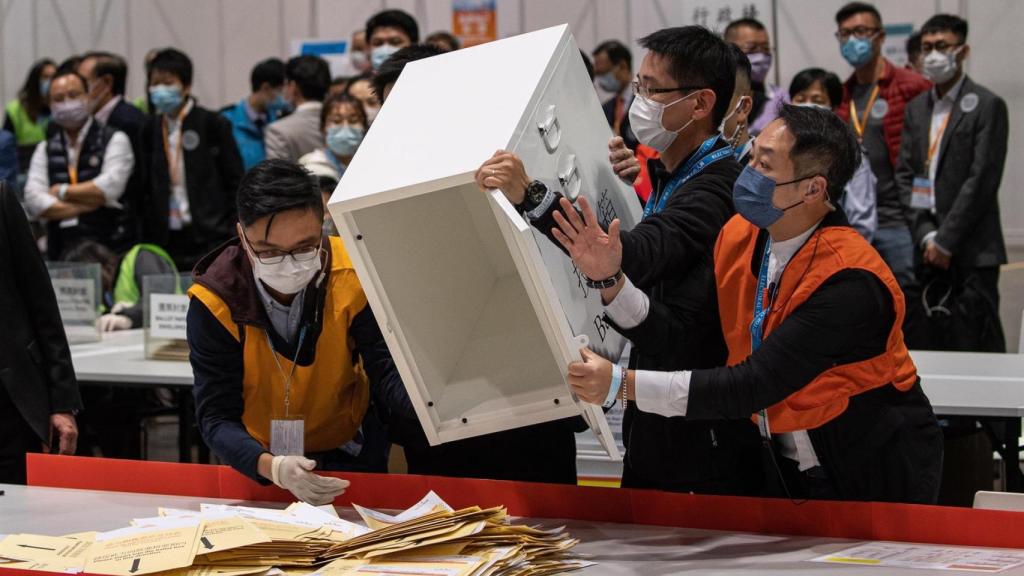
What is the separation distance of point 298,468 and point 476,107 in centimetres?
79

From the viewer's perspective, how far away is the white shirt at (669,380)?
2283 mm

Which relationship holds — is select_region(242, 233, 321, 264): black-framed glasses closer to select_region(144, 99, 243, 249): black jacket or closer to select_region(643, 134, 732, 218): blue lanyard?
select_region(643, 134, 732, 218): blue lanyard

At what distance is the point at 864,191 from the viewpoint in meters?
5.52

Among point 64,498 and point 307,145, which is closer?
point 64,498

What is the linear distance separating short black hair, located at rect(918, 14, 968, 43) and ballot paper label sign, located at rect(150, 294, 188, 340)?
3.45 meters

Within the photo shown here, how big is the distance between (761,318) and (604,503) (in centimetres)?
48

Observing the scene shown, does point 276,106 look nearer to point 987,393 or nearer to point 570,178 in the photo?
point 987,393

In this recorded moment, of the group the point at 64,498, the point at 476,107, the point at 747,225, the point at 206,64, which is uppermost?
the point at 206,64

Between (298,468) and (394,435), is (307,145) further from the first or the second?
(298,468)

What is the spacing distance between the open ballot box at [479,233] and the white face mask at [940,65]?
3.25 metres

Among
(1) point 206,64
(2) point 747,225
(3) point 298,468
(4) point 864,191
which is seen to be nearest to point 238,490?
(3) point 298,468

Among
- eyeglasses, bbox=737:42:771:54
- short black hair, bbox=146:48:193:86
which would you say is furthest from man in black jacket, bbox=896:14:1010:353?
short black hair, bbox=146:48:193:86

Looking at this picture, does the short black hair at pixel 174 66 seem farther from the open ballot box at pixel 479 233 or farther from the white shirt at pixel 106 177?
the open ballot box at pixel 479 233

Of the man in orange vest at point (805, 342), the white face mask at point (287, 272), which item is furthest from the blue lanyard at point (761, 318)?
the white face mask at point (287, 272)
